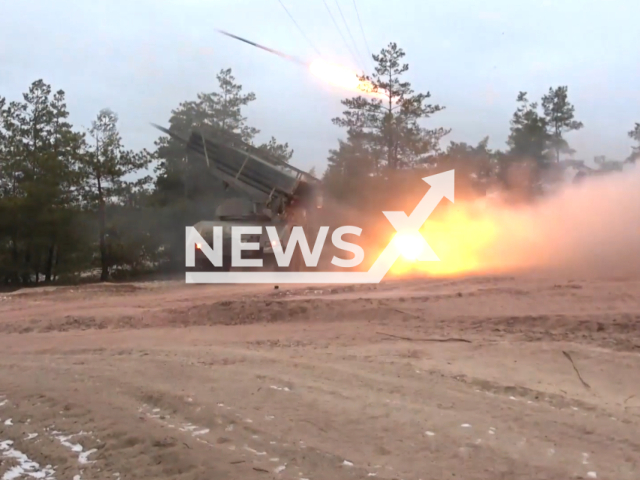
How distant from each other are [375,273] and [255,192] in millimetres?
4117

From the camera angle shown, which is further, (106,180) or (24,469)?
(106,180)

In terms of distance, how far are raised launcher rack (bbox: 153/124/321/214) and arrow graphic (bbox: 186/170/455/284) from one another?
6.92 feet

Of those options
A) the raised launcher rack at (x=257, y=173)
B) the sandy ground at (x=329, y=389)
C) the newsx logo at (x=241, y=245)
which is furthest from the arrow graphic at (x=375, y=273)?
the sandy ground at (x=329, y=389)

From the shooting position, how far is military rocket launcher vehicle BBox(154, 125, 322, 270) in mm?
17875

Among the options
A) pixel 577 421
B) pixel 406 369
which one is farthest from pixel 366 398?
pixel 577 421

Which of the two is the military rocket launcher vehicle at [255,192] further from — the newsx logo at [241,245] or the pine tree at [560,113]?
the pine tree at [560,113]

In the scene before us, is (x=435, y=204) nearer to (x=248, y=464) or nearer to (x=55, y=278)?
(x=55, y=278)

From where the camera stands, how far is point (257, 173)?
18.7 meters

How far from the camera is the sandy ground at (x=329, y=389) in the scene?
14.5ft

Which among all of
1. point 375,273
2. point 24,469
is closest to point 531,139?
point 375,273

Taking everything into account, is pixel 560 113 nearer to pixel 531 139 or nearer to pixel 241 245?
pixel 531 139

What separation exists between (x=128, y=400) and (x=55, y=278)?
17813 millimetres

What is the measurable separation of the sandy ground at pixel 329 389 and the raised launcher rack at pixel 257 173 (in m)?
6.90

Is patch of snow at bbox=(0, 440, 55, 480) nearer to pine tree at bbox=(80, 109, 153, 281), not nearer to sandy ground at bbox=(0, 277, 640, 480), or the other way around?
sandy ground at bbox=(0, 277, 640, 480)
